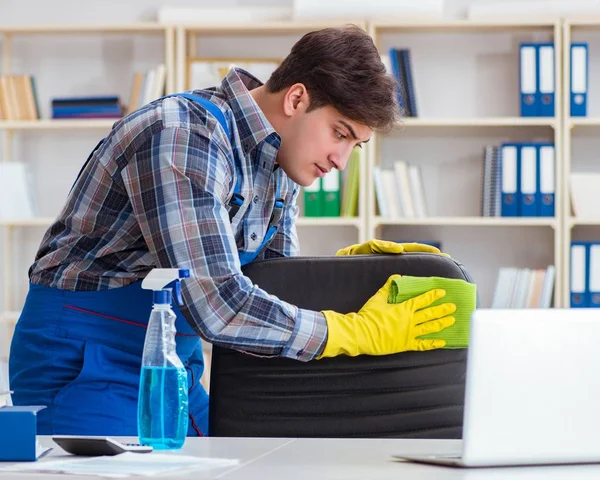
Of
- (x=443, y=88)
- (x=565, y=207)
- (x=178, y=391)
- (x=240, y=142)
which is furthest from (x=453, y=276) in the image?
(x=443, y=88)

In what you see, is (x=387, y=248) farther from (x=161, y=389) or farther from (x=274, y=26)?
(x=274, y=26)

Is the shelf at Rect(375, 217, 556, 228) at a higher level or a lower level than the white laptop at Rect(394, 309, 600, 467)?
higher

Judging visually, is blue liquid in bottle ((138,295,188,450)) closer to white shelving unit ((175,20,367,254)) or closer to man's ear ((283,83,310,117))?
man's ear ((283,83,310,117))

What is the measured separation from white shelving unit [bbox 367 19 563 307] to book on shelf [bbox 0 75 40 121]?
1506 millimetres

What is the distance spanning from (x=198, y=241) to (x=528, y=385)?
71cm

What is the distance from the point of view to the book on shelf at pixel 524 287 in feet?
13.0

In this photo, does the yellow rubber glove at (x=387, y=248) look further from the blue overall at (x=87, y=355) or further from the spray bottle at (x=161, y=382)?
the spray bottle at (x=161, y=382)

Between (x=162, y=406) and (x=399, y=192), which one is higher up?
(x=399, y=192)

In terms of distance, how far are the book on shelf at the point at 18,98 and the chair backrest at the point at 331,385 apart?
2.86m

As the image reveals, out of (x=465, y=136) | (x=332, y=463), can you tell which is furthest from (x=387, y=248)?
(x=465, y=136)

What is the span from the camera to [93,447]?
1124 millimetres

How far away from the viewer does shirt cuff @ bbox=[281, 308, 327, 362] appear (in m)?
1.53

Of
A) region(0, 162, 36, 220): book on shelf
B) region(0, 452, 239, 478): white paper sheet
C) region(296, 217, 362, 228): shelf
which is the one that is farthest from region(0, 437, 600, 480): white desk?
region(0, 162, 36, 220): book on shelf

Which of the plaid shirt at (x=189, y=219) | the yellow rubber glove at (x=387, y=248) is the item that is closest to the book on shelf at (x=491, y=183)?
the yellow rubber glove at (x=387, y=248)
